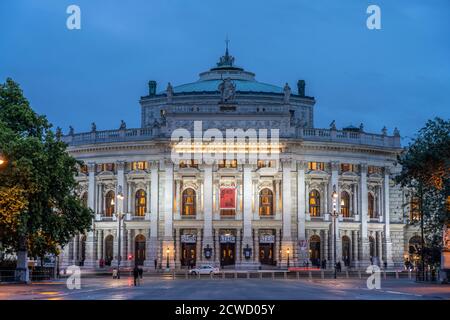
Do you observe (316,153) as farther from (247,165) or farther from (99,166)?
(99,166)

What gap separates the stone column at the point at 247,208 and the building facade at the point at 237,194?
115 mm

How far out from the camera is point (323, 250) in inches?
3829

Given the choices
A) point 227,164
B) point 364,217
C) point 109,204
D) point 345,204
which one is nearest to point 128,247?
point 109,204

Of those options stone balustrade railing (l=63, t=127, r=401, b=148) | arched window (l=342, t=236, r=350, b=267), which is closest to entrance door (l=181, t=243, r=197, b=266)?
stone balustrade railing (l=63, t=127, r=401, b=148)

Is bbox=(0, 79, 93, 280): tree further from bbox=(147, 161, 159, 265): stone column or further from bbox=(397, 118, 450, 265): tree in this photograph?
bbox=(147, 161, 159, 265): stone column

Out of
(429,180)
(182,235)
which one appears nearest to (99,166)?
(182,235)

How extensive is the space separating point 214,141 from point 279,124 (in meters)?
7.88

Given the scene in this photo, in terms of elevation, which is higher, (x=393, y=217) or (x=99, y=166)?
(x=99, y=166)

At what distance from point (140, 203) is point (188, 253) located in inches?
346

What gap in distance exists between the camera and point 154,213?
96125 mm

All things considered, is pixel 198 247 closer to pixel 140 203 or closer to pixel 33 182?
pixel 140 203

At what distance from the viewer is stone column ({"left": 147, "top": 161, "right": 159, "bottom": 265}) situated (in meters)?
95.8
